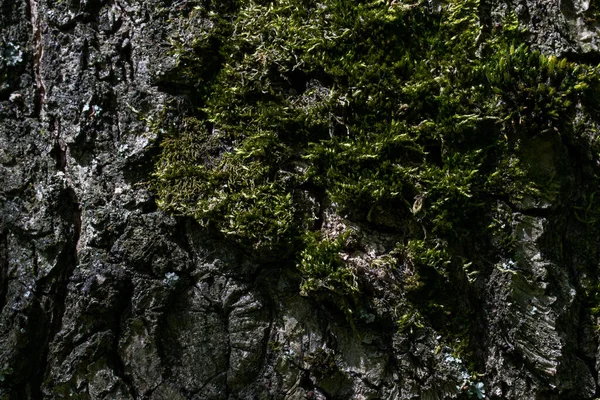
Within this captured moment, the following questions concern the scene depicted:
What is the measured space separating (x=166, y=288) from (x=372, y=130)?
38.6 inches

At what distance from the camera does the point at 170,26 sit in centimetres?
211

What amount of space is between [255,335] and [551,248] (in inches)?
45.1

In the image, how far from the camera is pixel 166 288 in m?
1.97

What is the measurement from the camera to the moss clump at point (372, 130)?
6.23 feet

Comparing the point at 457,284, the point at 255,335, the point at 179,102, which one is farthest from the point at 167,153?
the point at 457,284

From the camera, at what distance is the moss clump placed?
74.8 inches

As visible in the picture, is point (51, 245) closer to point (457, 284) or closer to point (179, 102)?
point (179, 102)

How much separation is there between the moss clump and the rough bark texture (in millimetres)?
108

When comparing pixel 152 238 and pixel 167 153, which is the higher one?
pixel 167 153

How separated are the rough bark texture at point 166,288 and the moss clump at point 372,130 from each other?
0.35ft

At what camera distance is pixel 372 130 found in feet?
6.49

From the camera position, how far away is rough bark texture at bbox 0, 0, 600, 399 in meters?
1.89

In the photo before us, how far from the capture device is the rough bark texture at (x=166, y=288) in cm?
189

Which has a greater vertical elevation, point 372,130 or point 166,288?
point 372,130
